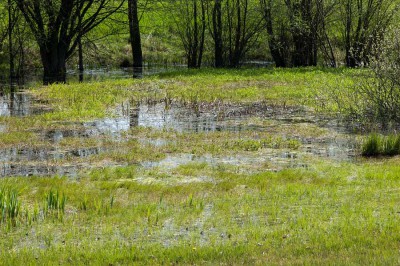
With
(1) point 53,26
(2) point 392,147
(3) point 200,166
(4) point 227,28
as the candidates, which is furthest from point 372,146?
(4) point 227,28

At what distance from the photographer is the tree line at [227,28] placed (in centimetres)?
3120

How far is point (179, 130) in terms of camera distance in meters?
16.4

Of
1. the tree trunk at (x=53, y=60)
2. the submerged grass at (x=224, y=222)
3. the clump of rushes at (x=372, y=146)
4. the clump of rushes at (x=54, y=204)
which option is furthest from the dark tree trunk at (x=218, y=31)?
the clump of rushes at (x=54, y=204)

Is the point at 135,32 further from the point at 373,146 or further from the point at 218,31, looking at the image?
the point at 373,146

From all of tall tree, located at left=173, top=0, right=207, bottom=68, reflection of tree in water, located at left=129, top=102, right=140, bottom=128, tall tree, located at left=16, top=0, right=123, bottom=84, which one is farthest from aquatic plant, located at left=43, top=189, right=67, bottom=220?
tall tree, located at left=173, top=0, right=207, bottom=68

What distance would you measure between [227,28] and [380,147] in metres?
26.7

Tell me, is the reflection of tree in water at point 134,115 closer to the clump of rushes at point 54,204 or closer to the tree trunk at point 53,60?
the clump of rushes at point 54,204

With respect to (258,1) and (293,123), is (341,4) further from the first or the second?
(293,123)

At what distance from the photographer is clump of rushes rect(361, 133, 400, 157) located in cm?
1318

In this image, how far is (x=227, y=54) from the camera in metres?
40.9

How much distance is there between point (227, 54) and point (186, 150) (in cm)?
2763

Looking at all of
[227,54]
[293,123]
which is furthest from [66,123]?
[227,54]

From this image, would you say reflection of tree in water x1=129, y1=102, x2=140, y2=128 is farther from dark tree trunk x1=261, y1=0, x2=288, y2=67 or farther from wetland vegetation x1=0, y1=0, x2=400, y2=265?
dark tree trunk x1=261, y1=0, x2=288, y2=67

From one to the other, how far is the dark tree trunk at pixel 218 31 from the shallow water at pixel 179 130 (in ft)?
52.0
